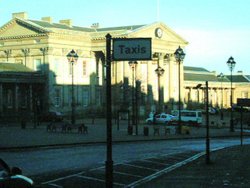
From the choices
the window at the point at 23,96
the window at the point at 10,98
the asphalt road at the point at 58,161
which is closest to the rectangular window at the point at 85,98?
the window at the point at 23,96

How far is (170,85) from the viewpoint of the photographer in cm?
12775

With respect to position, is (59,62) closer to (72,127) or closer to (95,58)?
(95,58)

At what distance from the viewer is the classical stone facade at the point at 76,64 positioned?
10050 centimetres

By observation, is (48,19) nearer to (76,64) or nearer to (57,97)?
(76,64)

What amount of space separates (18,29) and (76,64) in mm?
12494

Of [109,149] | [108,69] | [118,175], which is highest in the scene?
[108,69]

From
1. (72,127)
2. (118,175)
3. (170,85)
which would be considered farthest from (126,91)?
(118,175)

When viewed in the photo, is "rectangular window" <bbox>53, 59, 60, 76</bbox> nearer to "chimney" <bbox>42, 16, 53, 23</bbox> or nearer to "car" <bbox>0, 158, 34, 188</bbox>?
"chimney" <bbox>42, 16, 53, 23</bbox>

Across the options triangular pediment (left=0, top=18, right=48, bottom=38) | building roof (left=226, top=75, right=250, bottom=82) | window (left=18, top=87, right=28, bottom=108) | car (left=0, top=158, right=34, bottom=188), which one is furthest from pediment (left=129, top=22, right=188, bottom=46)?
car (left=0, top=158, right=34, bottom=188)

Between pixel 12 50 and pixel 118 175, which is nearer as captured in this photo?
pixel 118 175

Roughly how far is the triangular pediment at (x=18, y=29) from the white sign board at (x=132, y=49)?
90.2 m

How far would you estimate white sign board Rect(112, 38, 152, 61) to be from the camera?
37.6 feet

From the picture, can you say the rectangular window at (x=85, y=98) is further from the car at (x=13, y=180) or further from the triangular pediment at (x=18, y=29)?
the car at (x=13, y=180)

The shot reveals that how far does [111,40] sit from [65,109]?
9248 cm
